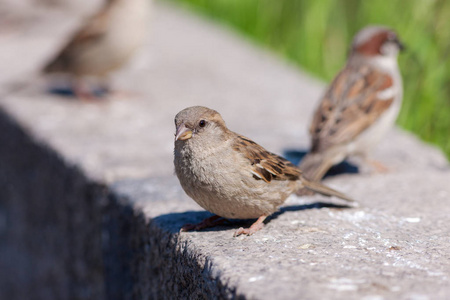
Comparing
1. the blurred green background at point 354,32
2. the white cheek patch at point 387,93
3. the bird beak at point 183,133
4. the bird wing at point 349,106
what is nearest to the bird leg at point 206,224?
the bird beak at point 183,133

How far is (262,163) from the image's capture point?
2.85 meters

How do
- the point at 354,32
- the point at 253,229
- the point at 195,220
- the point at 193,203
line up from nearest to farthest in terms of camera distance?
the point at 253,229 → the point at 195,220 → the point at 193,203 → the point at 354,32

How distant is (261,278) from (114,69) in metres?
4.05

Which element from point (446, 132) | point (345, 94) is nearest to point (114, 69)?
point (345, 94)

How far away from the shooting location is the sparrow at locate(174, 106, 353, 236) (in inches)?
105

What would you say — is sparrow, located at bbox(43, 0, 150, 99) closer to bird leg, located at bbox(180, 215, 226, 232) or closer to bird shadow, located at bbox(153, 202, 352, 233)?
bird shadow, located at bbox(153, 202, 352, 233)

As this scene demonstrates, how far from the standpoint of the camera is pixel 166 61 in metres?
6.84

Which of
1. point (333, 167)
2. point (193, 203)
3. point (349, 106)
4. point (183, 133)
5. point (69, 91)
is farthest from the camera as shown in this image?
point (69, 91)

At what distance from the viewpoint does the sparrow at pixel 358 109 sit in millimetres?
3961

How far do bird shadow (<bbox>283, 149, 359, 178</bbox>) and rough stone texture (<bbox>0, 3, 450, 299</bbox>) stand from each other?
0.17ft

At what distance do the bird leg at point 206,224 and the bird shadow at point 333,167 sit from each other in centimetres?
131

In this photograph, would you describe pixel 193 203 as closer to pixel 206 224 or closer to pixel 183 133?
pixel 206 224

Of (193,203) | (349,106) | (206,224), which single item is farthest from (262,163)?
(349,106)

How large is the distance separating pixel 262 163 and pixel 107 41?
11.0 feet
